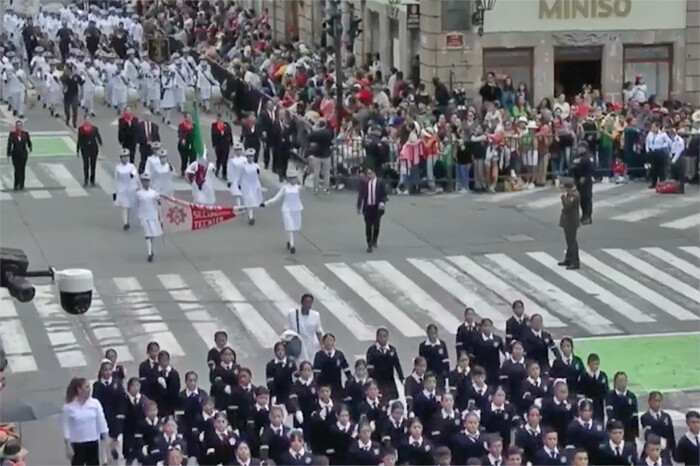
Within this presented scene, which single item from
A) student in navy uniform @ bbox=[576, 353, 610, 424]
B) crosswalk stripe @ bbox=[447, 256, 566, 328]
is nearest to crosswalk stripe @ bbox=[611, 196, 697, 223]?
crosswalk stripe @ bbox=[447, 256, 566, 328]

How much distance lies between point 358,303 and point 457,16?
1756 cm

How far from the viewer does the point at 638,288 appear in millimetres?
27844

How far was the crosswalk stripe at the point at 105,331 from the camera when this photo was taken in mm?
24391

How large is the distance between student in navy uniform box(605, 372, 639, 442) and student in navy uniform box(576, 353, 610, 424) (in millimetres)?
330

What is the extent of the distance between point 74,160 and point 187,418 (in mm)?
22358

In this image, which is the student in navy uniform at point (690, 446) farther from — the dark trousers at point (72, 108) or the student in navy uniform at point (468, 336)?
the dark trousers at point (72, 108)

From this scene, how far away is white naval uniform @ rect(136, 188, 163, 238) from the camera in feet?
95.9

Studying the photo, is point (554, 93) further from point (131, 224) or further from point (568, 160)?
point (131, 224)

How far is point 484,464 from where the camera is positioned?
1728 centimetres

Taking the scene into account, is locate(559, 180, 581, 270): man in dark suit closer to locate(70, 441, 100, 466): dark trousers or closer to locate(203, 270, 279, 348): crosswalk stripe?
locate(203, 270, 279, 348): crosswalk stripe

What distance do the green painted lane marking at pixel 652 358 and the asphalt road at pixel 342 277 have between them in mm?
58

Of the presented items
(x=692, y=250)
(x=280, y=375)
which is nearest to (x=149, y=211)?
(x=692, y=250)

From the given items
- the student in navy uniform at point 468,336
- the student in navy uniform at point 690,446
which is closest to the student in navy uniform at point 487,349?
the student in navy uniform at point 468,336

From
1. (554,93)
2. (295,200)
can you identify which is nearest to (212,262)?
(295,200)
